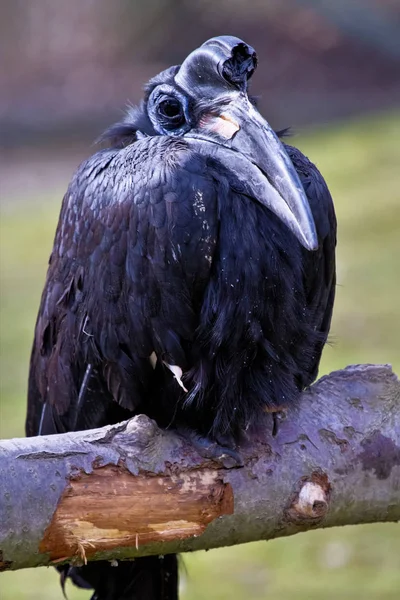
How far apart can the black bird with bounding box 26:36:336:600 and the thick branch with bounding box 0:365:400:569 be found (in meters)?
0.13

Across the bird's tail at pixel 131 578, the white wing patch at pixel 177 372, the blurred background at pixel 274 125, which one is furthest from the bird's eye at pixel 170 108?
the blurred background at pixel 274 125

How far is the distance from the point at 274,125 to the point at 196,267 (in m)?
9.35

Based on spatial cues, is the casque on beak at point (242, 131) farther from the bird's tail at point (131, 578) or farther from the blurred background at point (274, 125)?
the blurred background at point (274, 125)

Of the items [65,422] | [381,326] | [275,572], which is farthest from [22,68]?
[65,422]

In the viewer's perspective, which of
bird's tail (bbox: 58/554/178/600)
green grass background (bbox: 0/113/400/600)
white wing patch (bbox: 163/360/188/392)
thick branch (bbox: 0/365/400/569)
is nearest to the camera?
thick branch (bbox: 0/365/400/569)

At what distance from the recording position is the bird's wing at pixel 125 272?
3.21 meters

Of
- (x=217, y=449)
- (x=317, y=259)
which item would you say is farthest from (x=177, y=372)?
(x=317, y=259)

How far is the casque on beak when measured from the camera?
320 centimetres

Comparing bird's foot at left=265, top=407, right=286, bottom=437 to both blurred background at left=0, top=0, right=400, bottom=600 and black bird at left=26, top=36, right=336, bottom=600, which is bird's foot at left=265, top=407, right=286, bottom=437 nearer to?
black bird at left=26, top=36, right=336, bottom=600

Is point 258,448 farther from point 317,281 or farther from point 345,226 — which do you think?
point 345,226

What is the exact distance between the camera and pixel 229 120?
11.2 feet

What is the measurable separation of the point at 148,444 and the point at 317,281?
90 centimetres

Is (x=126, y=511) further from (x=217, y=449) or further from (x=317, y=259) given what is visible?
(x=317, y=259)

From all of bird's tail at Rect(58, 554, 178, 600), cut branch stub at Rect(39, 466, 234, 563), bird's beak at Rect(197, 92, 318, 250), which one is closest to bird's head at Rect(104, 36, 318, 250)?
bird's beak at Rect(197, 92, 318, 250)
